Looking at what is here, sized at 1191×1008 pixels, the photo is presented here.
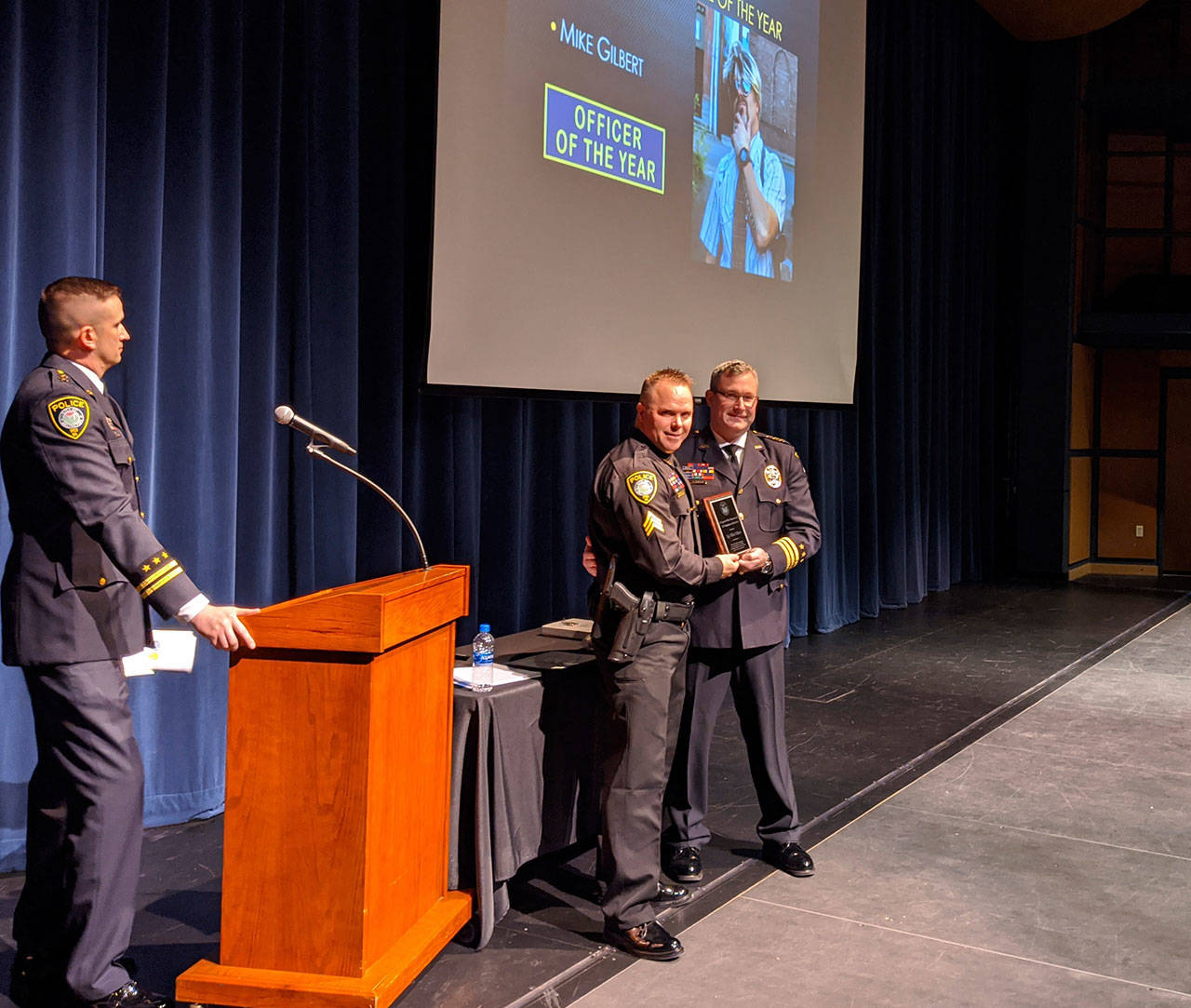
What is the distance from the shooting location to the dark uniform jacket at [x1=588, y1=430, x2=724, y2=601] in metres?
2.86

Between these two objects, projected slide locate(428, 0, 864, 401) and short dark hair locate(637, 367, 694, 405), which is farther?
projected slide locate(428, 0, 864, 401)

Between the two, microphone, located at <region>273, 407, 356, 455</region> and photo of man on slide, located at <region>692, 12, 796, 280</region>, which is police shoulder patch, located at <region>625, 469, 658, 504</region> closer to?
microphone, located at <region>273, 407, 356, 455</region>

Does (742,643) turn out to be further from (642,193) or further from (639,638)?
(642,193)

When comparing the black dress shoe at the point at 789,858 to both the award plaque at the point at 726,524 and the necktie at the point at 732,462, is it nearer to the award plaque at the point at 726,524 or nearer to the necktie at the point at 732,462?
the award plaque at the point at 726,524

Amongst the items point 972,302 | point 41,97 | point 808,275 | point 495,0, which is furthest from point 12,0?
point 972,302

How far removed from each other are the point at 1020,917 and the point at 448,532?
257 cm

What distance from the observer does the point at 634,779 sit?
2.84 m

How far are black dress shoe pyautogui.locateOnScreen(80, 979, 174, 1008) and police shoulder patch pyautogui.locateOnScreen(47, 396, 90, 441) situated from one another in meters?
1.06

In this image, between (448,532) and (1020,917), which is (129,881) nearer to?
(1020,917)

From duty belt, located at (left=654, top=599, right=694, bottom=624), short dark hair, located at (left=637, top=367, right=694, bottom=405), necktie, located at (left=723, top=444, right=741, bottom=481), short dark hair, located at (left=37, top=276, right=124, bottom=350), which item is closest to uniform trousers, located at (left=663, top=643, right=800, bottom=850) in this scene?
duty belt, located at (left=654, top=599, right=694, bottom=624)

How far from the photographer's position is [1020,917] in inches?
122

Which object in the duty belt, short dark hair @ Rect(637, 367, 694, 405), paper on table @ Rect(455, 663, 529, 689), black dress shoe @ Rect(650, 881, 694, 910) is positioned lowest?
black dress shoe @ Rect(650, 881, 694, 910)

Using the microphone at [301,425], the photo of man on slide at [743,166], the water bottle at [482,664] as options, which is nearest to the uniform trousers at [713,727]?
the water bottle at [482,664]

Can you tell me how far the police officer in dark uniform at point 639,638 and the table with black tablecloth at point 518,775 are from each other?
20 centimetres
